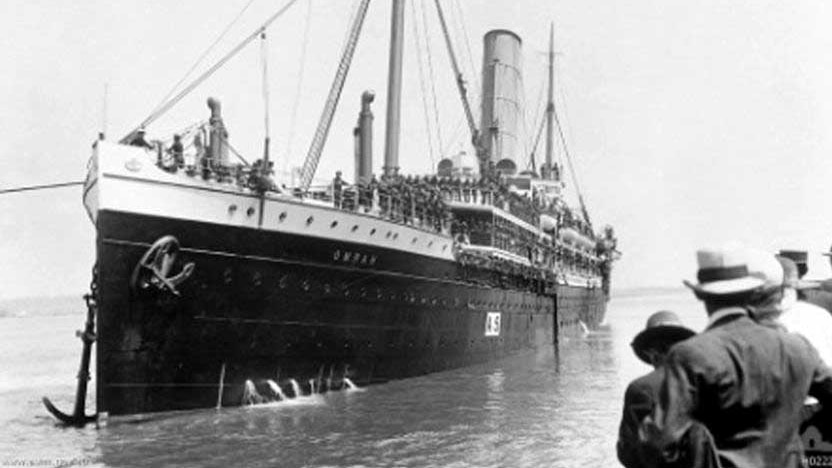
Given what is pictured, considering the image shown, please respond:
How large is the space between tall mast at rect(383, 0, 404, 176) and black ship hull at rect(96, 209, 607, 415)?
3.48m

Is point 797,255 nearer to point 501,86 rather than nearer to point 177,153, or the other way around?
point 177,153

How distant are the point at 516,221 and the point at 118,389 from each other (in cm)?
1755

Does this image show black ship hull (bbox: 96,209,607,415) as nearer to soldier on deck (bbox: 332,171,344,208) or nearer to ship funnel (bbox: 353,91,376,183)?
soldier on deck (bbox: 332,171,344,208)

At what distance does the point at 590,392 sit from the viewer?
21.1 m

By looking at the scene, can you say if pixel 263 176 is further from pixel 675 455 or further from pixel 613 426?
pixel 675 455

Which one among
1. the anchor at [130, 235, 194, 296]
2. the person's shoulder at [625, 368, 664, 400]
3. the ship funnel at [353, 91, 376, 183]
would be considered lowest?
the person's shoulder at [625, 368, 664, 400]

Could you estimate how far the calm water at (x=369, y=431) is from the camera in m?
12.0

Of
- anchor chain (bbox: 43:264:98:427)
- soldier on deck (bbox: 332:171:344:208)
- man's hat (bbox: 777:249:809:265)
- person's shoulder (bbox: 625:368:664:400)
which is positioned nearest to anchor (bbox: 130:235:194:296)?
anchor chain (bbox: 43:264:98:427)

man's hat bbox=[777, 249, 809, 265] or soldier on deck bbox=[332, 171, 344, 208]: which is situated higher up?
soldier on deck bbox=[332, 171, 344, 208]

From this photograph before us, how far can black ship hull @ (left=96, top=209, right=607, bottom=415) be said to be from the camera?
1403 centimetres

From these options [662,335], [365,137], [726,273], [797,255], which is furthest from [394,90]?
[726,273]

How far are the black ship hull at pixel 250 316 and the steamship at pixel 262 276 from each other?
0.02m

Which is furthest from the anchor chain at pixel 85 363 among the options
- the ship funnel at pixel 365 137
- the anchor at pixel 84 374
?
the ship funnel at pixel 365 137

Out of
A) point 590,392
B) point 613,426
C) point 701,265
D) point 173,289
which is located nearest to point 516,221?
point 590,392
